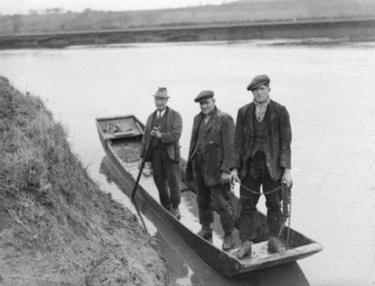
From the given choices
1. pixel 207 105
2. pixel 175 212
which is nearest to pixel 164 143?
pixel 175 212

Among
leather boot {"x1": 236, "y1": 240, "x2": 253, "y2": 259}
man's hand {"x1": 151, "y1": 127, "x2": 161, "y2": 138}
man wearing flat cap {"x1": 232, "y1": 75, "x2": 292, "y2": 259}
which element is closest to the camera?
man wearing flat cap {"x1": 232, "y1": 75, "x2": 292, "y2": 259}

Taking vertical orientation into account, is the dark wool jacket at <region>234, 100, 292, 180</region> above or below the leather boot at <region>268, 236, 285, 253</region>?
above

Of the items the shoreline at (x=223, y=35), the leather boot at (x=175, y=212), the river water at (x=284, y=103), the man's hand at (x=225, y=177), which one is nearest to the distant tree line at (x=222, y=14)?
the shoreline at (x=223, y=35)

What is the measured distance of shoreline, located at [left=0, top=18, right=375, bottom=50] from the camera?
46.2 meters

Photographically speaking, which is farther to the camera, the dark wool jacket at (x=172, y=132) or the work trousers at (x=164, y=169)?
the work trousers at (x=164, y=169)

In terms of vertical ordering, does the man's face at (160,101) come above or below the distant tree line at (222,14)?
below

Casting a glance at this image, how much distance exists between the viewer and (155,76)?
29047mm

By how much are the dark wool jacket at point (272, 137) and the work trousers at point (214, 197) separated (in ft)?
3.21

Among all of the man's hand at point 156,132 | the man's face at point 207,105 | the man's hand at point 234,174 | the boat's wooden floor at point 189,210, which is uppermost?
the man's face at point 207,105

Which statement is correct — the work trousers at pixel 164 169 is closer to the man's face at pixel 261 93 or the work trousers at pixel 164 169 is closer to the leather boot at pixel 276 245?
the leather boot at pixel 276 245

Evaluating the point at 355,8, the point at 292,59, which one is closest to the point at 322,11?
the point at 355,8

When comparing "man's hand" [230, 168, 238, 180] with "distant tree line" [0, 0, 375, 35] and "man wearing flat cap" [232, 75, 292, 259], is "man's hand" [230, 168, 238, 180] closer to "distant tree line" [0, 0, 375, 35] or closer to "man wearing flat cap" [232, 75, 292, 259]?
"man wearing flat cap" [232, 75, 292, 259]

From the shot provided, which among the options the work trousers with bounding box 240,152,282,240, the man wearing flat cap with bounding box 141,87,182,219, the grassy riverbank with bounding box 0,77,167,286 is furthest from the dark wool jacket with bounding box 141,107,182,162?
the work trousers with bounding box 240,152,282,240

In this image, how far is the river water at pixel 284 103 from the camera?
304 inches
